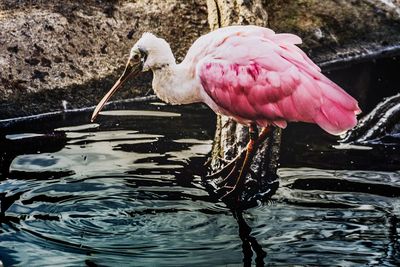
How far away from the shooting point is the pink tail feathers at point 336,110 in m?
4.39

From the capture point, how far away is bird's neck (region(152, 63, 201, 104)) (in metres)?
4.75

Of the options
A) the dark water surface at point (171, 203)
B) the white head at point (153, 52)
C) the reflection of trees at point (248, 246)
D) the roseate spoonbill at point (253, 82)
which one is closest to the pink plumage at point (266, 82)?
the roseate spoonbill at point (253, 82)

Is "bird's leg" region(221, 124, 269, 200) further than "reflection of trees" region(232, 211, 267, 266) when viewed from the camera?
Yes

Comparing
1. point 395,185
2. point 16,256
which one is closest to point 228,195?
point 395,185

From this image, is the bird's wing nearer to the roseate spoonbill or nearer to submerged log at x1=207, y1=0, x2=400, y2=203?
the roseate spoonbill

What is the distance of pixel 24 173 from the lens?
16.5ft

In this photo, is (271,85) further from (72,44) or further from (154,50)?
(72,44)

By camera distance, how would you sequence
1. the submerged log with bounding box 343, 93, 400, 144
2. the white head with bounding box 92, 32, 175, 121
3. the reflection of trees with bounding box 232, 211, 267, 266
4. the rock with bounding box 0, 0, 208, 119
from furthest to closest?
the rock with bounding box 0, 0, 208, 119 → the submerged log with bounding box 343, 93, 400, 144 → the white head with bounding box 92, 32, 175, 121 → the reflection of trees with bounding box 232, 211, 267, 266

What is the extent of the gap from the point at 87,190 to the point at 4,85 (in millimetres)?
1960

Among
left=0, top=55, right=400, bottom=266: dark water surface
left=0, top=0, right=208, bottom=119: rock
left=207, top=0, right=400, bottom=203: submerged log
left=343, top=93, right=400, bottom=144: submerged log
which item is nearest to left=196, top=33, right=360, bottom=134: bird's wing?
left=0, top=55, right=400, bottom=266: dark water surface

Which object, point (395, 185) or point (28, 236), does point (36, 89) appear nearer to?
point (28, 236)

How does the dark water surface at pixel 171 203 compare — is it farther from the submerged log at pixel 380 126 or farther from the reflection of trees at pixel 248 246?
the submerged log at pixel 380 126

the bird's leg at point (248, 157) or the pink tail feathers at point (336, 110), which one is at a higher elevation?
the pink tail feathers at point (336, 110)

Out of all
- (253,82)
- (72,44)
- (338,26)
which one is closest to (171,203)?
(253,82)
